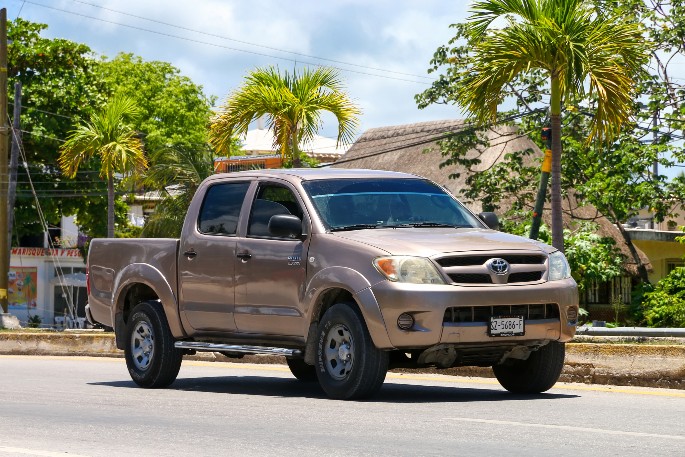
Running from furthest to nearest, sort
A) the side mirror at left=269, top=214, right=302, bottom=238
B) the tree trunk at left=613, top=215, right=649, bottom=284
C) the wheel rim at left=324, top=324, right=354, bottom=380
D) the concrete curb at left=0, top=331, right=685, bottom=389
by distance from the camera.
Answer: the tree trunk at left=613, top=215, right=649, bottom=284 → the concrete curb at left=0, top=331, right=685, bottom=389 → the side mirror at left=269, top=214, right=302, bottom=238 → the wheel rim at left=324, top=324, right=354, bottom=380

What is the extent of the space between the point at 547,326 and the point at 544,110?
24.2 metres

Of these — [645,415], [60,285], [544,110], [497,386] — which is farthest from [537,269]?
[60,285]

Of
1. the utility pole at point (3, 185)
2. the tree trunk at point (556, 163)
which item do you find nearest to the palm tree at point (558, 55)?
the tree trunk at point (556, 163)

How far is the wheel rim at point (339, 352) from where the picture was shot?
10.9 m

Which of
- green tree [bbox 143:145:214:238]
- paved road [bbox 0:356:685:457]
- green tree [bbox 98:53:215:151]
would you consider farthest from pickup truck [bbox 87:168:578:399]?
green tree [bbox 98:53:215:151]

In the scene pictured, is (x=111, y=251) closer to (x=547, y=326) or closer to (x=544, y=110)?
(x=547, y=326)

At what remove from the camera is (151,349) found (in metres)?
13.0

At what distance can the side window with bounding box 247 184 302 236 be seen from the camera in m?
12.0

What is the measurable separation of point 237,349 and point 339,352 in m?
1.43

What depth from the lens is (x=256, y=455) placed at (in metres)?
7.66

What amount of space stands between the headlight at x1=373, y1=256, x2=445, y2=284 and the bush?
1892 cm

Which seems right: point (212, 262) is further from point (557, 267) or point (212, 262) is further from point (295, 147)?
point (295, 147)

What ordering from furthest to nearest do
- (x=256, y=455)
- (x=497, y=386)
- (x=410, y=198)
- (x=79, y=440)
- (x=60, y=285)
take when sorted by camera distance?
(x=60, y=285) < (x=497, y=386) < (x=410, y=198) < (x=79, y=440) < (x=256, y=455)

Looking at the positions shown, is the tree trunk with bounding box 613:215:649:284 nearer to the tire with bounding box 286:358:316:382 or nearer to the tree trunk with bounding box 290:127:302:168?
the tree trunk with bounding box 290:127:302:168
